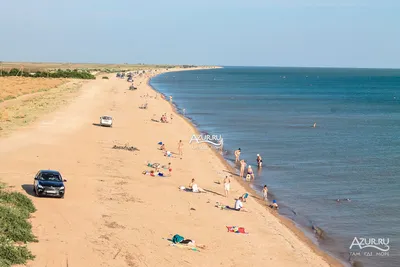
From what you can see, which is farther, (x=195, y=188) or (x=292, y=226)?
(x=195, y=188)

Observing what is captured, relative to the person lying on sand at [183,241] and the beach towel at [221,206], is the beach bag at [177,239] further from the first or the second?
the beach towel at [221,206]

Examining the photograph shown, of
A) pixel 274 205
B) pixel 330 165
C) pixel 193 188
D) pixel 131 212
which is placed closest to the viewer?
pixel 131 212

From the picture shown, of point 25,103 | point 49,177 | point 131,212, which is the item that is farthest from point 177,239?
point 25,103

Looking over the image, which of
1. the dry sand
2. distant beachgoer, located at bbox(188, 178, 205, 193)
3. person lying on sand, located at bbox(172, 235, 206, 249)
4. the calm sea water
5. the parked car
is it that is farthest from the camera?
distant beachgoer, located at bbox(188, 178, 205, 193)

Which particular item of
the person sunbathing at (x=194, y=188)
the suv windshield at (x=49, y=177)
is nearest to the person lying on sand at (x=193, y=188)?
the person sunbathing at (x=194, y=188)

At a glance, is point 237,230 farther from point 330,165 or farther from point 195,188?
point 330,165

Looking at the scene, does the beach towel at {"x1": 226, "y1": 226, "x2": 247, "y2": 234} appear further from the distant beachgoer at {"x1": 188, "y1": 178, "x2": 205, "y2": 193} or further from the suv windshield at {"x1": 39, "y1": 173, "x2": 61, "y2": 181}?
the suv windshield at {"x1": 39, "y1": 173, "x2": 61, "y2": 181}

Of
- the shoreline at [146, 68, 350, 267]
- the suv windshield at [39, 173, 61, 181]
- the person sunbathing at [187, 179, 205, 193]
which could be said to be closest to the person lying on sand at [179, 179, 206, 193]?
the person sunbathing at [187, 179, 205, 193]
